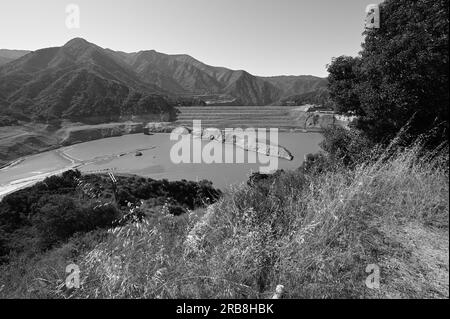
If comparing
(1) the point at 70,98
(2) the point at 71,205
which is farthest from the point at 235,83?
(2) the point at 71,205

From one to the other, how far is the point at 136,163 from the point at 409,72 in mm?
36832

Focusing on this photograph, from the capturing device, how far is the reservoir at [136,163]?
31111 mm

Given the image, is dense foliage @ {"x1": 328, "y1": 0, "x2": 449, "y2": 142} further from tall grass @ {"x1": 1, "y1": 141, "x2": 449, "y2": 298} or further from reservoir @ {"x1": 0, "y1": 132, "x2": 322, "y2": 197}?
reservoir @ {"x1": 0, "y1": 132, "x2": 322, "y2": 197}

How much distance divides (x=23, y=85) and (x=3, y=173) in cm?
5897

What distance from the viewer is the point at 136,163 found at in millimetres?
38125

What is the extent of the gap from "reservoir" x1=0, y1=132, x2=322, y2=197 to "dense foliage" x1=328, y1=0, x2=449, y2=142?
62.4 feet

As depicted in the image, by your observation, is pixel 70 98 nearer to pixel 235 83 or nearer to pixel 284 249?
pixel 284 249

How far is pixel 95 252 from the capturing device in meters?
2.61

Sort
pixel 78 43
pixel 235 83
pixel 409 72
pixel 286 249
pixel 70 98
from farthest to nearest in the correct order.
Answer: pixel 235 83
pixel 78 43
pixel 70 98
pixel 409 72
pixel 286 249

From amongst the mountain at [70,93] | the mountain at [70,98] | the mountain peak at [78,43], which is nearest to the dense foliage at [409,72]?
the mountain at [70,93]

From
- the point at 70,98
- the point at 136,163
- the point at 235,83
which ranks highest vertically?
the point at 235,83
